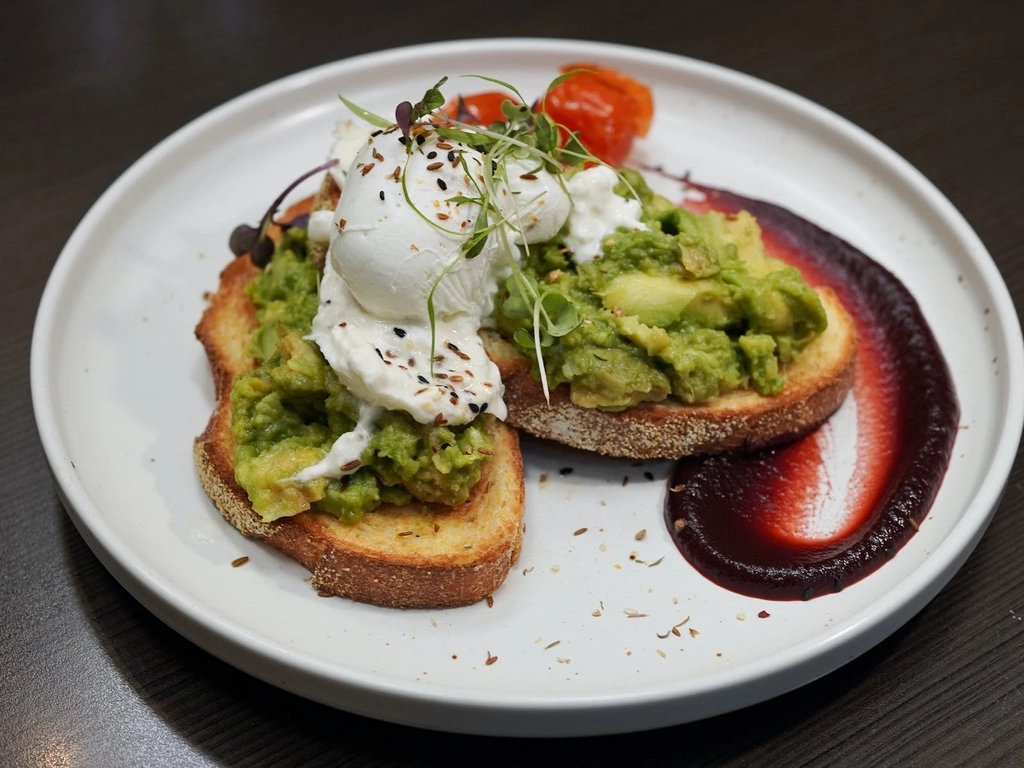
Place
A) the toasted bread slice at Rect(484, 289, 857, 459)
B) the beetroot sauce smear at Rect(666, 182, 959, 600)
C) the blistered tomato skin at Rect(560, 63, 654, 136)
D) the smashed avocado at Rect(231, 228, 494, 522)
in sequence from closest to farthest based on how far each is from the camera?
the smashed avocado at Rect(231, 228, 494, 522)
the beetroot sauce smear at Rect(666, 182, 959, 600)
the toasted bread slice at Rect(484, 289, 857, 459)
the blistered tomato skin at Rect(560, 63, 654, 136)

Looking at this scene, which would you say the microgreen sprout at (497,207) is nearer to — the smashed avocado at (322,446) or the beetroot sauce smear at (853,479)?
the smashed avocado at (322,446)

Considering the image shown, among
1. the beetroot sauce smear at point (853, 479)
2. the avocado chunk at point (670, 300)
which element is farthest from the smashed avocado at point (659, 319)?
the beetroot sauce smear at point (853, 479)

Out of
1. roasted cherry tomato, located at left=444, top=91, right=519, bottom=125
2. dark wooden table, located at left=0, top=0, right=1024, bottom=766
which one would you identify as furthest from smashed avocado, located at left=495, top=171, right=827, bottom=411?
roasted cherry tomato, located at left=444, top=91, right=519, bottom=125

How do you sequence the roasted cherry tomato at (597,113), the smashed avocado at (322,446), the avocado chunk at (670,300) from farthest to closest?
1. the roasted cherry tomato at (597,113)
2. the avocado chunk at (670,300)
3. the smashed avocado at (322,446)

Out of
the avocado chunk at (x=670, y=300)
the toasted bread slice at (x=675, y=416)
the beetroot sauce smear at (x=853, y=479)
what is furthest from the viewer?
the toasted bread slice at (x=675, y=416)

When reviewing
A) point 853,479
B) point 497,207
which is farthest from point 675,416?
point 497,207

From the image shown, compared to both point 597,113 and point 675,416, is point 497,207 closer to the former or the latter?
point 675,416

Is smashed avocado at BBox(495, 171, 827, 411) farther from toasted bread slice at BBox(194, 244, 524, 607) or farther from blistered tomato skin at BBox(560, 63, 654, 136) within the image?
blistered tomato skin at BBox(560, 63, 654, 136)
